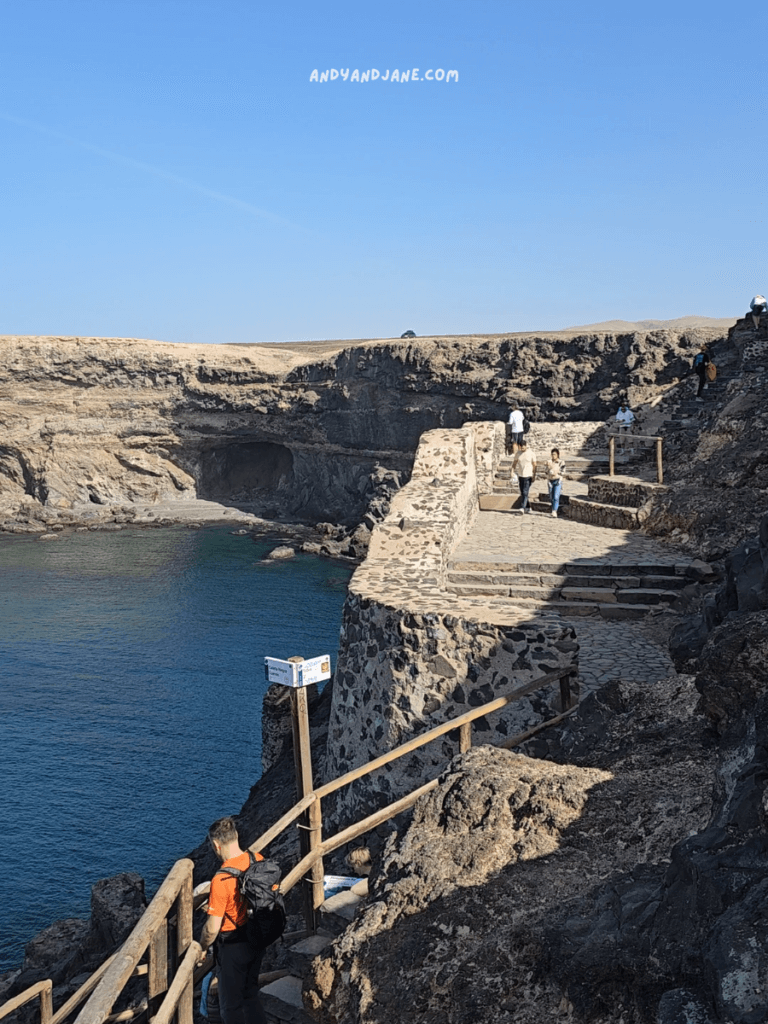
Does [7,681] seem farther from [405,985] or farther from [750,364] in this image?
[405,985]

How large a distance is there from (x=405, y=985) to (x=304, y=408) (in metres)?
50.0

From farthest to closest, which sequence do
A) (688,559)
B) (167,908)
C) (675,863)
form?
(688,559) < (167,908) < (675,863)

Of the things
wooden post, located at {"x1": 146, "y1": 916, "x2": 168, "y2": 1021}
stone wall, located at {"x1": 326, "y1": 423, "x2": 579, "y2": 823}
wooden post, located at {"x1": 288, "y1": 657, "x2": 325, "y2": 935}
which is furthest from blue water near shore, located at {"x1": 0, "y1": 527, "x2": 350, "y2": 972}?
wooden post, located at {"x1": 146, "y1": 916, "x2": 168, "y2": 1021}

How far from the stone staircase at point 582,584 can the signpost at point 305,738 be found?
605 cm

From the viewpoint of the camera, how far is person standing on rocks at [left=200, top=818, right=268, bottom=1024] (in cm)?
555

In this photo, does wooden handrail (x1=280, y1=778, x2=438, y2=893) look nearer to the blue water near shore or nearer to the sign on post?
the sign on post

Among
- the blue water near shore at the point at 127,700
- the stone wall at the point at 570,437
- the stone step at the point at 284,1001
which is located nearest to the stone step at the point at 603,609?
the stone step at the point at 284,1001

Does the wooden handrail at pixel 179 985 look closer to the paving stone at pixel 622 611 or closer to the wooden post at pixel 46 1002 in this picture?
the wooden post at pixel 46 1002

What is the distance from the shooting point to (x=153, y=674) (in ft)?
89.6

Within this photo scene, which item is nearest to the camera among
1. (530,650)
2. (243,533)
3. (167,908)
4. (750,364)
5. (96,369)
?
(167,908)

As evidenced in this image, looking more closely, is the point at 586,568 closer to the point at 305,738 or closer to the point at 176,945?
the point at 305,738

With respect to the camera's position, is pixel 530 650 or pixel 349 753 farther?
pixel 349 753

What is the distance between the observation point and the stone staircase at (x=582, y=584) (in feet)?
41.6

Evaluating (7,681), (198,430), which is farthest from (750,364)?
(198,430)
